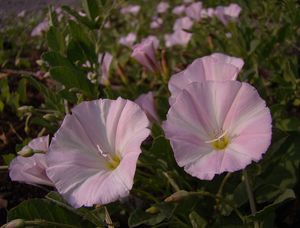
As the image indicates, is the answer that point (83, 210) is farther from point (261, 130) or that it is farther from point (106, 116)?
point (261, 130)

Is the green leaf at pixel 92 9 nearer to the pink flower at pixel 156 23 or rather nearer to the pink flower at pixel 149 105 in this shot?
the pink flower at pixel 149 105

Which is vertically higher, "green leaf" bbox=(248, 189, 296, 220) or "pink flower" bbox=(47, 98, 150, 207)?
"pink flower" bbox=(47, 98, 150, 207)

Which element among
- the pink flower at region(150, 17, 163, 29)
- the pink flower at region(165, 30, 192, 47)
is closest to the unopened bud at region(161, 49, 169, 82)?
the pink flower at region(165, 30, 192, 47)

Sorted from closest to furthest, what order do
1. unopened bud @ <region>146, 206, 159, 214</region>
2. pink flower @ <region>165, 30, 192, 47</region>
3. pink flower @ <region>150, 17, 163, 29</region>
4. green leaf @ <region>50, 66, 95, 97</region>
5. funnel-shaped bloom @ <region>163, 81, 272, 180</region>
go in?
funnel-shaped bloom @ <region>163, 81, 272, 180</region>
unopened bud @ <region>146, 206, 159, 214</region>
green leaf @ <region>50, 66, 95, 97</region>
pink flower @ <region>165, 30, 192, 47</region>
pink flower @ <region>150, 17, 163, 29</region>

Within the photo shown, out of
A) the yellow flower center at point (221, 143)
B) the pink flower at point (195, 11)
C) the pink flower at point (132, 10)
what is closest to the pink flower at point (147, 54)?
the yellow flower center at point (221, 143)

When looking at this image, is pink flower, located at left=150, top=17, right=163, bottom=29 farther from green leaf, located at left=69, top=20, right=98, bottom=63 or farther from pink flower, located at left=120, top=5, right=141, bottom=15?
green leaf, located at left=69, top=20, right=98, bottom=63

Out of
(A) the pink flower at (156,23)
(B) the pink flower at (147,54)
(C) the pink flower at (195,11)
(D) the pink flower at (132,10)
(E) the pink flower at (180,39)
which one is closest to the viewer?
(B) the pink flower at (147,54)

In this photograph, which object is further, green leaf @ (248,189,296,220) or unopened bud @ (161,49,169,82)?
unopened bud @ (161,49,169,82)
